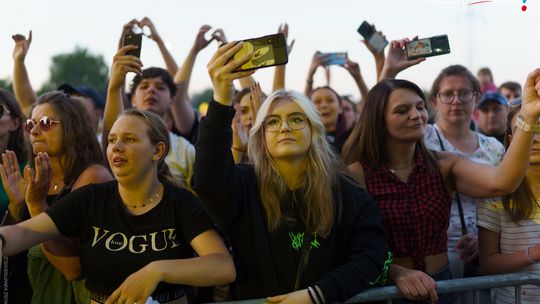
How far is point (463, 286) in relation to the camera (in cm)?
274

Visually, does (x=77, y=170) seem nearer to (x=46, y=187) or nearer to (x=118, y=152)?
(x=46, y=187)

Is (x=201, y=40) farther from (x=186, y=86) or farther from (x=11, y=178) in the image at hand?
(x=11, y=178)

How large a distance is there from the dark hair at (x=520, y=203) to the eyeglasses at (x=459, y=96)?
40.3 inches

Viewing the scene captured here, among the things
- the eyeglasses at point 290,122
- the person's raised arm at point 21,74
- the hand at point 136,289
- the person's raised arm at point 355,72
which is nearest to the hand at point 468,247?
the eyeglasses at point 290,122

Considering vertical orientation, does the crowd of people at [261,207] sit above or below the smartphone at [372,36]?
below

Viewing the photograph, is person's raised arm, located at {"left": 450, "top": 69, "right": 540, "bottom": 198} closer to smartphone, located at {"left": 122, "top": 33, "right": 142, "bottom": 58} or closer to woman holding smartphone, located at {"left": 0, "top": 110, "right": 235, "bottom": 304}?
woman holding smartphone, located at {"left": 0, "top": 110, "right": 235, "bottom": 304}

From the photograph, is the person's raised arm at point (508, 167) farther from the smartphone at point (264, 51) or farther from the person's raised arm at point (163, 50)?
the person's raised arm at point (163, 50)

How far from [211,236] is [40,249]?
41.1 inches

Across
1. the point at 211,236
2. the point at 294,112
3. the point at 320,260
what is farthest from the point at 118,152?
the point at 320,260

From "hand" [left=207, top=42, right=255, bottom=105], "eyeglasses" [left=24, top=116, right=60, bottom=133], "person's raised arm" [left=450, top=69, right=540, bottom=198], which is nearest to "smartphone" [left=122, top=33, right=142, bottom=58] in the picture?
"eyeglasses" [left=24, top=116, right=60, bottom=133]

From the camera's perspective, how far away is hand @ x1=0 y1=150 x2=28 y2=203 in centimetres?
318

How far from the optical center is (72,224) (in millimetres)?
2760

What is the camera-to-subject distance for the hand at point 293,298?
2.51 m

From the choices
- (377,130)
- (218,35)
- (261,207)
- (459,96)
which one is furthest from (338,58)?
(261,207)
